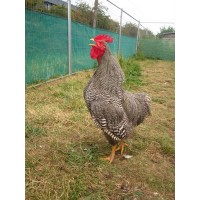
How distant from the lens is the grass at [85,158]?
2184mm

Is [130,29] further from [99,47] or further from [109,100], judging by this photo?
[109,100]

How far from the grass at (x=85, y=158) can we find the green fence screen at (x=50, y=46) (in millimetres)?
1147

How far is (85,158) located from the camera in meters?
2.71

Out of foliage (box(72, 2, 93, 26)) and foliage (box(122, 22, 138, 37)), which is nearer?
foliage (box(72, 2, 93, 26))

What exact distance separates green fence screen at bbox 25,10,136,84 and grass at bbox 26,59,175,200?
1147mm

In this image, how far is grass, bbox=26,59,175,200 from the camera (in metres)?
2.18

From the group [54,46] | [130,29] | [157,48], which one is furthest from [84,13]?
[157,48]

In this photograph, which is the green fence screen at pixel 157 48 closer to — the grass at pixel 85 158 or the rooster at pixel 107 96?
the grass at pixel 85 158

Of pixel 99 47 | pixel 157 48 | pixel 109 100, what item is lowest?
pixel 109 100

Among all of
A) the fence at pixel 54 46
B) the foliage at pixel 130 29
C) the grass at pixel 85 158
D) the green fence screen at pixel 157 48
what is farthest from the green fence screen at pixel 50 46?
the green fence screen at pixel 157 48

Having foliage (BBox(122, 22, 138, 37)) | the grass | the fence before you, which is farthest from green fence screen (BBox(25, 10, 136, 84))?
foliage (BBox(122, 22, 138, 37))

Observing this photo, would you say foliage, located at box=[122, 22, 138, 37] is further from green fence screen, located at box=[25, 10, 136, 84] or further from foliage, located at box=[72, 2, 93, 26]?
green fence screen, located at box=[25, 10, 136, 84]

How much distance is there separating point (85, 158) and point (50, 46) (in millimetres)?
3932

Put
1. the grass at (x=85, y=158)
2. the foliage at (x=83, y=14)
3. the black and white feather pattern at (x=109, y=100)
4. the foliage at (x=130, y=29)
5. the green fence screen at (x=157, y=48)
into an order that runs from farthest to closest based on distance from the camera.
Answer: the green fence screen at (x=157, y=48) → the foliage at (x=130, y=29) → the foliage at (x=83, y=14) → the black and white feather pattern at (x=109, y=100) → the grass at (x=85, y=158)
